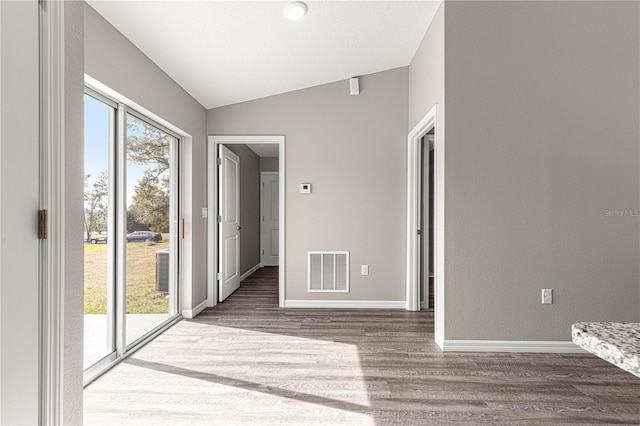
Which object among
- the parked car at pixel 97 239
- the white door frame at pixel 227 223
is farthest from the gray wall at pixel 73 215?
the white door frame at pixel 227 223

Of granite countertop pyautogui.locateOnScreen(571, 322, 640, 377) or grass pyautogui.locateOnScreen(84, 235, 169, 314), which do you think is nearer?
granite countertop pyautogui.locateOnScreen(571, 322, 640, 377)

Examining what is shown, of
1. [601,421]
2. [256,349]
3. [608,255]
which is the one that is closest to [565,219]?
[608,255]

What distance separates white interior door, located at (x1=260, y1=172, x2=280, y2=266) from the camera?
775cm

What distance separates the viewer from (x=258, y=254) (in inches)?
296

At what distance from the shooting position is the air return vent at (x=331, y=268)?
437cm

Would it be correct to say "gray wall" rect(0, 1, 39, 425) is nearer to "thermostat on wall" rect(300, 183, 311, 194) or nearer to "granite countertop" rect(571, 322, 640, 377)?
"granite countertop" rect(571, 322, 640, 377)

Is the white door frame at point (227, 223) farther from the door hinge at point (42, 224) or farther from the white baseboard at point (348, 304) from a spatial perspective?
the door hinge at point (42, 224)

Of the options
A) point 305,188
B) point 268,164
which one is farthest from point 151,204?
point 268,164

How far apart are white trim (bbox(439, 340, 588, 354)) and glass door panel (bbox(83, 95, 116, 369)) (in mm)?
2583

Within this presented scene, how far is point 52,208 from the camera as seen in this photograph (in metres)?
1.16

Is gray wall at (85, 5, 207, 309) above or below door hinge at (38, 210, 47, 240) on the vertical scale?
above

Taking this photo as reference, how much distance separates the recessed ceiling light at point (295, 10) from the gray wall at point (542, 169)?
3.77ft

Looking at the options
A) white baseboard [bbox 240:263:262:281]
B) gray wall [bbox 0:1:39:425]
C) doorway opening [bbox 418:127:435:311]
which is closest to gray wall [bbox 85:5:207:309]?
gray wall [bbox 0:1:39:425]

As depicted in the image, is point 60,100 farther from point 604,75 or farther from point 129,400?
point 604,75
